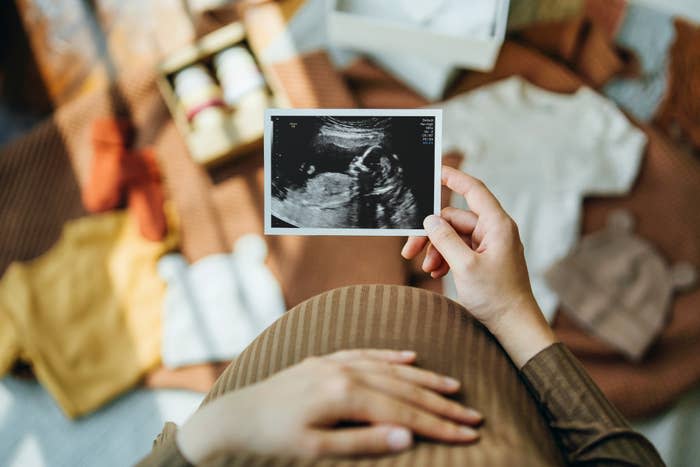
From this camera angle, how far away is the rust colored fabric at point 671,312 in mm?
1132

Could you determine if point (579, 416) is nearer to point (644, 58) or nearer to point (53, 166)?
point (644, 58)

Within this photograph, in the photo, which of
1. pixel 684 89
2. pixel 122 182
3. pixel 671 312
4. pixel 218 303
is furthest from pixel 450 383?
pixel 684 89

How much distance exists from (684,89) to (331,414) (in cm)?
121

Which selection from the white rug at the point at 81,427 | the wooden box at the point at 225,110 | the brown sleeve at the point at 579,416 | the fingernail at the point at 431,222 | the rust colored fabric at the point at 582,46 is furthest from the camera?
the rust colored fabric at the point at 582,46

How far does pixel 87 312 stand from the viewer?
4.00 feet

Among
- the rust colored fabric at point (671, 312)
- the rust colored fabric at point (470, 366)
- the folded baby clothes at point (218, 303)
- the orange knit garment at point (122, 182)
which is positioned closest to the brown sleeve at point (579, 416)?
the rust colored fabric at point (470, 366)

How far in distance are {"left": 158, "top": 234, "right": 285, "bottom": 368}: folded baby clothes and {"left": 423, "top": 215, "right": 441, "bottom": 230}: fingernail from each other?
532 mm

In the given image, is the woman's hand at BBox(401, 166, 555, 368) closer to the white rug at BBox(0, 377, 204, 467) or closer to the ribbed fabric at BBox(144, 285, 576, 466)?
the ribbed fabric at BBox(144, 285, 576, 466)

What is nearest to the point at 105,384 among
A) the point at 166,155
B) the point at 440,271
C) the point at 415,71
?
the point at 166,155

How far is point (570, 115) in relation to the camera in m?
1.33

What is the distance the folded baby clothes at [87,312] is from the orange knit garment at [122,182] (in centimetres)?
3

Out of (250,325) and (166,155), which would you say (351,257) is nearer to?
(250,325)

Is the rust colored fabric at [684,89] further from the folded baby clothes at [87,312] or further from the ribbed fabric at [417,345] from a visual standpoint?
the folded baby clothes at [87,312]

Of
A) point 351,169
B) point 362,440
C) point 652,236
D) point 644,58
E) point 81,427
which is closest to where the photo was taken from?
point 362,440
